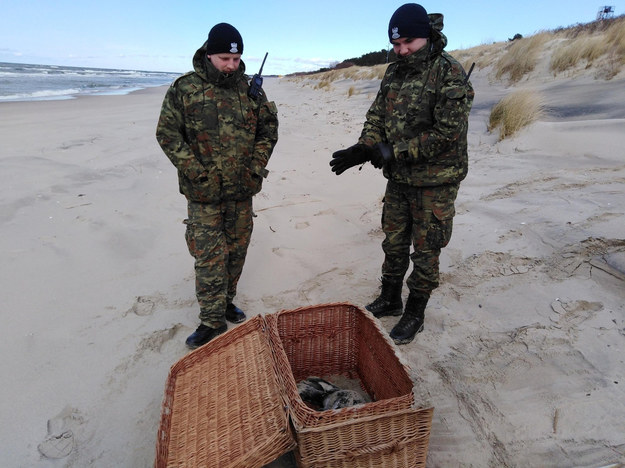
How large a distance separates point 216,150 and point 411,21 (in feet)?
4.35

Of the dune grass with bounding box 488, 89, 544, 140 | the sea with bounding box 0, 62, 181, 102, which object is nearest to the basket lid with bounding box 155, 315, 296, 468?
the dune grass with bounding box 488, 89, 544, 140

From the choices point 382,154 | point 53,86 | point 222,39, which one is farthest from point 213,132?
point 53,86

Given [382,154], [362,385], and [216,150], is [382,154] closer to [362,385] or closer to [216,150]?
[216,150]

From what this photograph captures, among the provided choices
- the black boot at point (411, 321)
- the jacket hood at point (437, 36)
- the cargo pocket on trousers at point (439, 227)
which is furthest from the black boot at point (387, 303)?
the jacket hood at point (437, 36)

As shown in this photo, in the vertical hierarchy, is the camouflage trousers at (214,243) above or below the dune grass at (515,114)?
below

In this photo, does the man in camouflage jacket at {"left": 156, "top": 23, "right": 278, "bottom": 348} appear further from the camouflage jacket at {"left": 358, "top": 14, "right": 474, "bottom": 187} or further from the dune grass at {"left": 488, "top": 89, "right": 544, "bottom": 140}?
the dune grass at {"left": 488, "top": 89, "right": 544, "bottom": 140}

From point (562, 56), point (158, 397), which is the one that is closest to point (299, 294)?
point (158, 397)

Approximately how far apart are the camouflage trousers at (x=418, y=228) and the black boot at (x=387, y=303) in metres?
0.10

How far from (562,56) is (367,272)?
31.6 feet

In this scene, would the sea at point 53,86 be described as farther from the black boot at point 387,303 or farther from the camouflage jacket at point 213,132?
the black boot at point 387,303

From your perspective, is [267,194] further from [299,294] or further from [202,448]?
[202,448]

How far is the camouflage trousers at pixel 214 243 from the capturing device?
2.70 meters

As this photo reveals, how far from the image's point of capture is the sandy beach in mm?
2137

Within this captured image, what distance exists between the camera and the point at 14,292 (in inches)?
127
